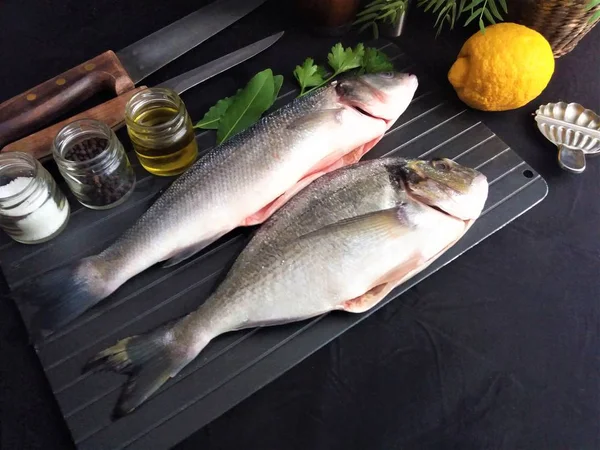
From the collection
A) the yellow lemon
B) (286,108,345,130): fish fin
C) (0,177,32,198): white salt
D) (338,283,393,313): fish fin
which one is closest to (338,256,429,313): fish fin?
(338,283,393,313): fish fin

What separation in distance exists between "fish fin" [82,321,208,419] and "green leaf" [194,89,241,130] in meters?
0.42

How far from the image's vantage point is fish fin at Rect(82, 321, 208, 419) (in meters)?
Result: 0.72

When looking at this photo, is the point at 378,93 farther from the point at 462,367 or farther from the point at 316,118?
the point at 462,367

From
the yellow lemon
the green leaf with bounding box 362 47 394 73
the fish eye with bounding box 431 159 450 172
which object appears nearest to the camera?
the fish eye with bounding box 431 159 450 172

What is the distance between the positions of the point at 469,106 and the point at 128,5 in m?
0.81

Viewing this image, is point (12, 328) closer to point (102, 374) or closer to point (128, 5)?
point (102, 374)

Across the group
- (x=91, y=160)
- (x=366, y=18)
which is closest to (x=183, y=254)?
(x=91, y=160)

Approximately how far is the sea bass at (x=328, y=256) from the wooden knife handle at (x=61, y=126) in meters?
0.36

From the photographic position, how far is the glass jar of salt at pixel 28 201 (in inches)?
31.5

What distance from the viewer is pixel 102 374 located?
0.75 metres

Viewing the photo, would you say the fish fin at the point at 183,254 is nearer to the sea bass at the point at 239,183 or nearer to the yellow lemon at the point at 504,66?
the sea bass at the point at 239,183

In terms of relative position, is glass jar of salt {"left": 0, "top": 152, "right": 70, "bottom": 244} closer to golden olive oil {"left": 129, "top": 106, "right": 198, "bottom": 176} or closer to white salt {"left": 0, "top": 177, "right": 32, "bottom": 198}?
white salt {"left": 0, "top": 177, "right": 32, "bottom": 198}

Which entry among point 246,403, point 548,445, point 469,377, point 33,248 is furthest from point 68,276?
point 548,445

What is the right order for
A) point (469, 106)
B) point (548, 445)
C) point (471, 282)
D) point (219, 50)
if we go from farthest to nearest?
point (219, 50) < point (469, 106) < point (471, 282) < point (548, 445)
